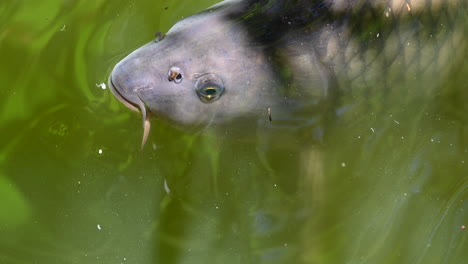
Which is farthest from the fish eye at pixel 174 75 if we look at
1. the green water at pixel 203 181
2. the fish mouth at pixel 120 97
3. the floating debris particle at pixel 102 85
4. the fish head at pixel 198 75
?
the floating debris particle at pixel 102 85

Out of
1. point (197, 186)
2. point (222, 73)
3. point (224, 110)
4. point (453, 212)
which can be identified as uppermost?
point (222, 73)

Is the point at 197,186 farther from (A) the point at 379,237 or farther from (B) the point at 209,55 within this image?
(A) the point at 379,237

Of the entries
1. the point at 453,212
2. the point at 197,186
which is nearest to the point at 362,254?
the point at 453,212

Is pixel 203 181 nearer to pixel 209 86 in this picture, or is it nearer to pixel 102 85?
pixel 209 86

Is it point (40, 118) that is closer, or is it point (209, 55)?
point (209, 55)

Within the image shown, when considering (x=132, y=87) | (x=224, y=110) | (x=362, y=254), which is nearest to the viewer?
(x=132, y=87)

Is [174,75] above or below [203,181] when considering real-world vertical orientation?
above

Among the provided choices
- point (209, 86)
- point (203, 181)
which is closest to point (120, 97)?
point (209, 86)

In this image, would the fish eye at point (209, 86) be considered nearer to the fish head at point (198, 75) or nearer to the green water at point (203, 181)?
the fish head at point (198, 75)
